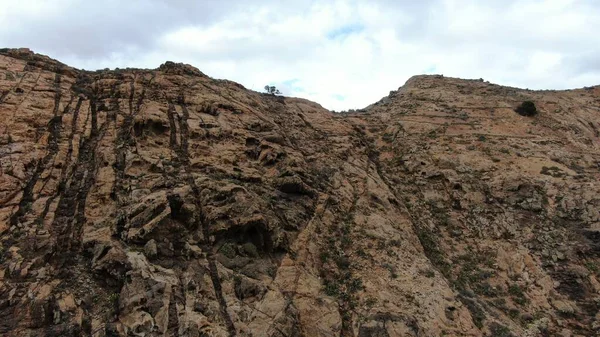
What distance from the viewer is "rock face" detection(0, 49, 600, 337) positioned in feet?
36.7

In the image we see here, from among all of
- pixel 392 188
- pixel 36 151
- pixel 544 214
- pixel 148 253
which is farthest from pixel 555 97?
pixel 36 151

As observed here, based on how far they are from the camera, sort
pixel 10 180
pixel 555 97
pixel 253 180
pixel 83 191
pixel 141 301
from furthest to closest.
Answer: pixel 555 97, pixel 253 180, pixel 83 191, pixel 10 180, pixel 141 301

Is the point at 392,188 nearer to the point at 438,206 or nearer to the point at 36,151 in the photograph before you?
the point at 438,206

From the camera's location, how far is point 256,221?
560 inches

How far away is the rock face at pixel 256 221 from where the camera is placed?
36.7 feet

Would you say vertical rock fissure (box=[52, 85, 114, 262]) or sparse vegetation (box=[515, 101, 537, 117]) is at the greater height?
sparse vegetation (box=[515, 101, 537, 117])

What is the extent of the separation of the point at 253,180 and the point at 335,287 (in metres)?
5.77

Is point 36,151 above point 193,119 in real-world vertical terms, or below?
below

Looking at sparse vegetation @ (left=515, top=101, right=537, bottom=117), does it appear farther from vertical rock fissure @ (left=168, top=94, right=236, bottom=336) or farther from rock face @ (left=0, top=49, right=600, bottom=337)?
vertical rock fissure @ (left=168, top=94, right=236, bottom=336)

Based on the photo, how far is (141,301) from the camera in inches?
417

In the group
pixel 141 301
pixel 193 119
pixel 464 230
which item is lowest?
pixel 141 301

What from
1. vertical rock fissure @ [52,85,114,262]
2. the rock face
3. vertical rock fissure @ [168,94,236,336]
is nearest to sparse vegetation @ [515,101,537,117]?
the rock face

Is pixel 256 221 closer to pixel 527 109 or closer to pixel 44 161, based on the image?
pixel 44 161

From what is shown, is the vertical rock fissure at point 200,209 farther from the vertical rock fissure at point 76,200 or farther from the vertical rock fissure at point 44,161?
the vertical rock fissure at point 44,161
